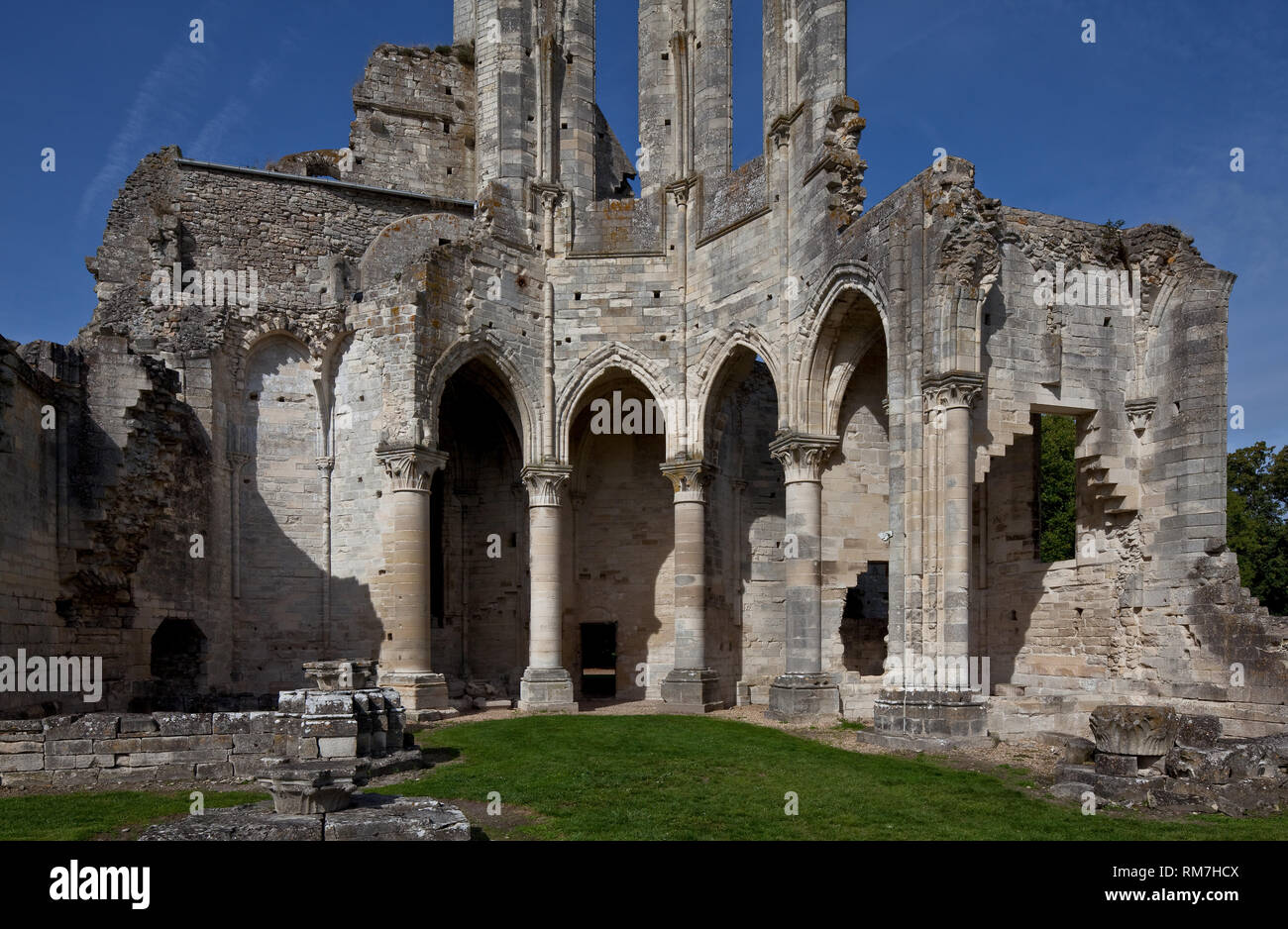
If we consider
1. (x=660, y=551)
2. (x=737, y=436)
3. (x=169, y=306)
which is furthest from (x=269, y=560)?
(x=737, y=436)

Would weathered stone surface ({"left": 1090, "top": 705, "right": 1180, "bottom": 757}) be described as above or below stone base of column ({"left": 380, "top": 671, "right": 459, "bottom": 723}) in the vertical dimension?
above

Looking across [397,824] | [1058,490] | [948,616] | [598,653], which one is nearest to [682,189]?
[948,616]

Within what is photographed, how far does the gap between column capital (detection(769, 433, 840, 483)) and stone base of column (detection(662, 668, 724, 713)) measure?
4.14 meters

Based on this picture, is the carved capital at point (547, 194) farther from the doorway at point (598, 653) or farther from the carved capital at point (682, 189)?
the doorway at point (598, 653)

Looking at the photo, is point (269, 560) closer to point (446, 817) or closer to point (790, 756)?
point (790, 756)

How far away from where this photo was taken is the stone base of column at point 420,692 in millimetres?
17281

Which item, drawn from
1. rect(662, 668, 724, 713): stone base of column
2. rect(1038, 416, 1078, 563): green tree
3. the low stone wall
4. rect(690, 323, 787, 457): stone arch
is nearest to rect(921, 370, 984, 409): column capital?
rect(690, 323, 787, 457): stone arch

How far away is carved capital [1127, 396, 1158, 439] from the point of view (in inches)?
627

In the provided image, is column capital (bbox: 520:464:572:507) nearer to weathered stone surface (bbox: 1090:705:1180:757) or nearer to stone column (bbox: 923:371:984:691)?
stone column (bbox: 923:371:984:691)

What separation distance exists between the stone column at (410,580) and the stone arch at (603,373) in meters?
2.85

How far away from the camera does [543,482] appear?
1934cm

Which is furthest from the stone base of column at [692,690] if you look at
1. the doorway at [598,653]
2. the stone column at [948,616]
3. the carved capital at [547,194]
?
the doorway at [598,653]

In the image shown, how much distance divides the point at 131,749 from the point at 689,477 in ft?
35.5

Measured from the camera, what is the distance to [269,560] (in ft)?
63.5
